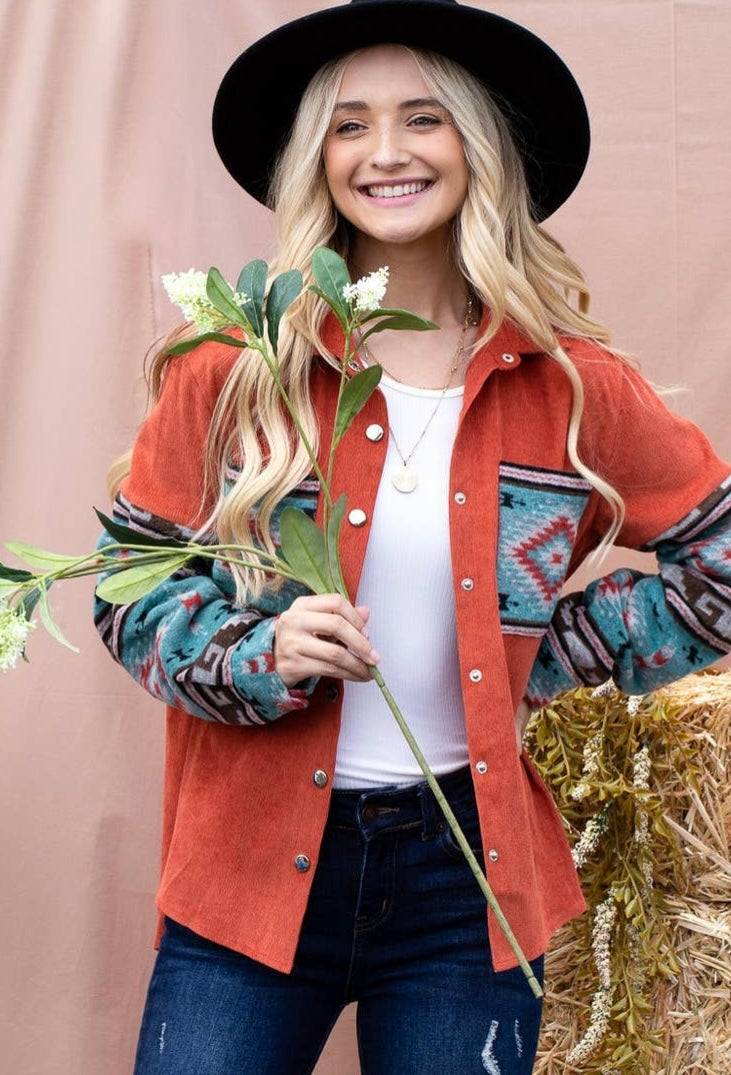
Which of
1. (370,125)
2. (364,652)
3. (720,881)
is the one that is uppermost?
(370,125)

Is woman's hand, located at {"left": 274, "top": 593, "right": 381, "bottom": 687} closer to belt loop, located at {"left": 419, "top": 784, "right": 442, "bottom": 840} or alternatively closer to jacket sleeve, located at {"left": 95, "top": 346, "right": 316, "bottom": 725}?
jacket sleeve, located at {"left": 95, "top": 346, "right": 316, "bottom": 725}

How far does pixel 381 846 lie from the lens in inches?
63.7

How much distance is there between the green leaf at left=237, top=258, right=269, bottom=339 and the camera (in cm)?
147

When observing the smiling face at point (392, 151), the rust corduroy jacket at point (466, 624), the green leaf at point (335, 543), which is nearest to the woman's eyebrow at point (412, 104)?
the smiling face at point (392, 151)

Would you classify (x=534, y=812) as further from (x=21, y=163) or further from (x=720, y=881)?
(x=21, y=163)

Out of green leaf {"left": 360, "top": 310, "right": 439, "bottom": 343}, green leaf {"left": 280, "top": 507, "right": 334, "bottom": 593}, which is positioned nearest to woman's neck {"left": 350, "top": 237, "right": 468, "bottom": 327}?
green leaf {"left": 360, "top": 310, "right": 439, "bottom": 343}

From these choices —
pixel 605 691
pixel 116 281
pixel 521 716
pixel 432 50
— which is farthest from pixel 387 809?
pixel 116 281

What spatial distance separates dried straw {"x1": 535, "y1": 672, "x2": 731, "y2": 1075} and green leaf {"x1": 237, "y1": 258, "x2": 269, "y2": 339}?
1052 mm

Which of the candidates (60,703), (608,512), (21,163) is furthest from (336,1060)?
(21,163)

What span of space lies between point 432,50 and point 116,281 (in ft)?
3.05

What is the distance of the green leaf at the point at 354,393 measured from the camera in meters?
1.50

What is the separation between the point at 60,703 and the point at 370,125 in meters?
1.24

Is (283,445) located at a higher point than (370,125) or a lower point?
lower

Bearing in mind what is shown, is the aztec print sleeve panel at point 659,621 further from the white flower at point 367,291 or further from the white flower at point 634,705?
the white flower at point 367,291
